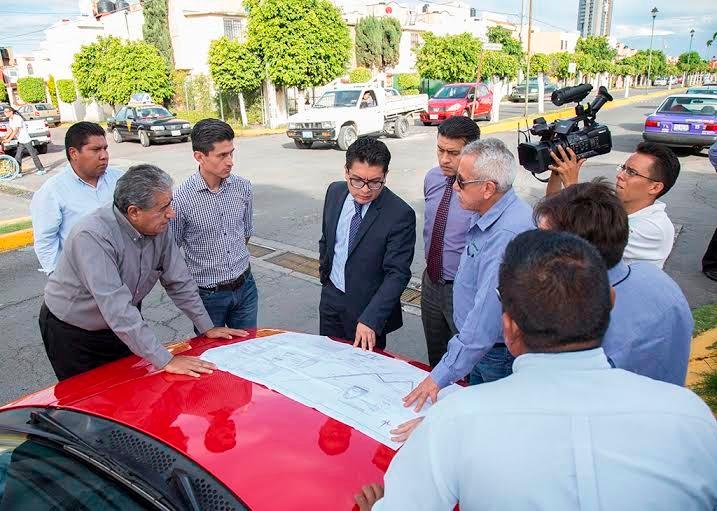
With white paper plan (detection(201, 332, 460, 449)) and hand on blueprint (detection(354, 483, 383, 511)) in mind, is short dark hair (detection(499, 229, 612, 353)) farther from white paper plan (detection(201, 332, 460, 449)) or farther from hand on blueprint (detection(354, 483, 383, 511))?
white paper plan (detection(201, 332, 460, 449))

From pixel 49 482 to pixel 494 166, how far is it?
1.90m

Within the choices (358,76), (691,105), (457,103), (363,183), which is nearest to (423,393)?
(363,183)

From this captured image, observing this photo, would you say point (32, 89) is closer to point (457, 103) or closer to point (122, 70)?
point (122, 70)

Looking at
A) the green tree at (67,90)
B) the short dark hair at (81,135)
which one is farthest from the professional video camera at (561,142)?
the green tree at (67,90)

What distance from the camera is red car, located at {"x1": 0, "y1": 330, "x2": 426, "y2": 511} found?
1.43 meters

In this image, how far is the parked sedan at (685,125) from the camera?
12.3 meters

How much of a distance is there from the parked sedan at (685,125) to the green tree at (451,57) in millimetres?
11396

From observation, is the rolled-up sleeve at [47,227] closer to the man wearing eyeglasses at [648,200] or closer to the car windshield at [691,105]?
→ the man wearing eyeglasses at [648,200]

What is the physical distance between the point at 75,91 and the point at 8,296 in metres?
31.2

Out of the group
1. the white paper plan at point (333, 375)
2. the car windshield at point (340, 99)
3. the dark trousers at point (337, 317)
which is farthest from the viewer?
the car windshield at point (340, 99)

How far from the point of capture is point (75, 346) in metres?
2.64

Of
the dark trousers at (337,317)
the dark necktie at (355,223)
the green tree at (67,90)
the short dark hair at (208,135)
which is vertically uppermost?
the green tree at (67,90)

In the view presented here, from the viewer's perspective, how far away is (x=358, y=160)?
2.75m

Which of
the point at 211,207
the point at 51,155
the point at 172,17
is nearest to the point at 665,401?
the point at 211,207
